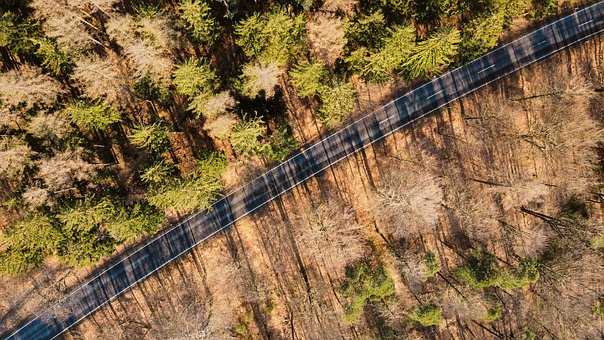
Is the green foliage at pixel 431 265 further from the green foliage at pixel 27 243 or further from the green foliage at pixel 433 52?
the green foliage at pixel 27 243

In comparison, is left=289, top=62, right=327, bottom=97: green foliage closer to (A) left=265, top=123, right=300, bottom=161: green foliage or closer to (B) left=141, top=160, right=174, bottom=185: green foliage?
(A) left=265, top=123, right=300, bottom=161: green foliage

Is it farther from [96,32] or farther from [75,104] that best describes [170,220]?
[96,32]

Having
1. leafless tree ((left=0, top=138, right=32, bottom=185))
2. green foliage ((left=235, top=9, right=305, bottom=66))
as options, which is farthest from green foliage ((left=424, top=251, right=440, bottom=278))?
leafless tree ((left=0, top=138, right=32, bottom=185))

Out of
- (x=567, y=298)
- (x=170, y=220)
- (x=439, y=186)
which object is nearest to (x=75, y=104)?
(x=170, y=220)

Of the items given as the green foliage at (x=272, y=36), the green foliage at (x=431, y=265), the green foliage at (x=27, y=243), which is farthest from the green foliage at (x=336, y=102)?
the green foliage at (x=27, y=243)

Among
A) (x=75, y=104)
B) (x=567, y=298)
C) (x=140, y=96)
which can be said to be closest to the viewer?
(x=75, y=104)
